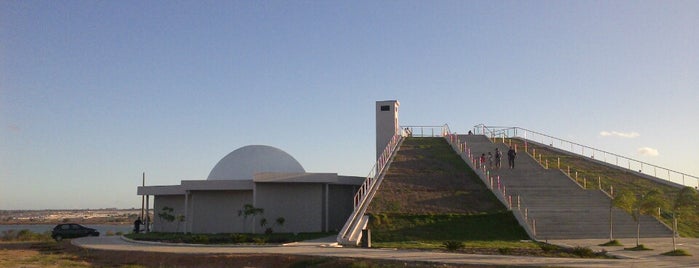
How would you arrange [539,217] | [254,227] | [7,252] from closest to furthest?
[7,252], [539,217], [254,227]

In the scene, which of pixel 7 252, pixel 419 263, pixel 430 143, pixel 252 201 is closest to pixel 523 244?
pixel 419 263

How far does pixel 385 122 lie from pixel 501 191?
1783 centimetres

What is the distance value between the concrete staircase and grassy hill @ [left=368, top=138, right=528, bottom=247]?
4.89 feet

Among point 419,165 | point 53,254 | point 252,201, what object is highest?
point 419,165

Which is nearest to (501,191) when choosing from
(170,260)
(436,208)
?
(436,208)

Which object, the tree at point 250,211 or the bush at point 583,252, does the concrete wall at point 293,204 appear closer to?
the tree at point 250,211

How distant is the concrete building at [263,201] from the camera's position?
32.8 metres

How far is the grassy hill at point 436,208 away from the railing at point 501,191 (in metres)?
0.29

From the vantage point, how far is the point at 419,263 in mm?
16938

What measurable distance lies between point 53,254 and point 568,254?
19.4m

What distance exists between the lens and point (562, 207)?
96.3 ft

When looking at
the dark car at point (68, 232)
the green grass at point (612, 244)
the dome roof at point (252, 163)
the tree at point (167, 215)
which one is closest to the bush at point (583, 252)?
the green grass at point (612, 244)

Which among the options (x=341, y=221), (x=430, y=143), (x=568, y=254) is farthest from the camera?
(x=430, y=143)

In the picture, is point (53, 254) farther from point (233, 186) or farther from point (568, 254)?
point (568, 254)
